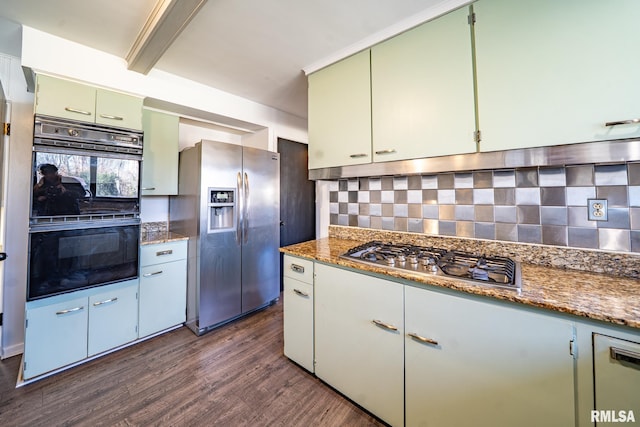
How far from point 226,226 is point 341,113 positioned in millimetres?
1553

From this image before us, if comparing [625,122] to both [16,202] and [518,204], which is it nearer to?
[518,204]

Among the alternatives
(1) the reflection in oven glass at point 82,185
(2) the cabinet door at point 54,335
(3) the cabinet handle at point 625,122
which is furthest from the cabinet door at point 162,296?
(3) the cabinet handle at point 625,122

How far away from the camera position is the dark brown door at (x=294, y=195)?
3.25 meters

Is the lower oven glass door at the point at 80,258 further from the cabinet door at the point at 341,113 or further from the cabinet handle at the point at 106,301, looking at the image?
the cabinet door at the point at 341,113

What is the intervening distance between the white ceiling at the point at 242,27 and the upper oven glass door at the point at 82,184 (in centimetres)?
83

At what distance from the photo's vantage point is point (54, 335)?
1646 millimetres

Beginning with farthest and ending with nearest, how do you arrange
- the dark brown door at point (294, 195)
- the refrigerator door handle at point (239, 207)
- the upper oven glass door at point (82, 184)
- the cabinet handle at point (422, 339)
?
the dark brown door at point (294, 195) → the refrigerator door handle at point (239, 207) → the upper oven glass door at point (82, 184) → the cabinet handle at point (422, 339)

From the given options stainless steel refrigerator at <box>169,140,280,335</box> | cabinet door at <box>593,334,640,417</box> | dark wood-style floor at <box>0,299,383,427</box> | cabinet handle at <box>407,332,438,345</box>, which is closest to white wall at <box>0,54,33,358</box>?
dark wood-style floor at <box>0,299,383,427</box>

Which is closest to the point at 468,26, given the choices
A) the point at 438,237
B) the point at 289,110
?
the point at 438,237

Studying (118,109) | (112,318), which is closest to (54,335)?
(112,318)

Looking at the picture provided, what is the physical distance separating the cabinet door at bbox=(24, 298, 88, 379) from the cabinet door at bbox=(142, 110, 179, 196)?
106cm

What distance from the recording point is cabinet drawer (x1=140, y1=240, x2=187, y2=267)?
207 centimetres

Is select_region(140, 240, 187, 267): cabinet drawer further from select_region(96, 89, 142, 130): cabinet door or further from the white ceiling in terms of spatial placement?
the white ceiling

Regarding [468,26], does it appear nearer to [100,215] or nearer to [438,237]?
[438,237]
